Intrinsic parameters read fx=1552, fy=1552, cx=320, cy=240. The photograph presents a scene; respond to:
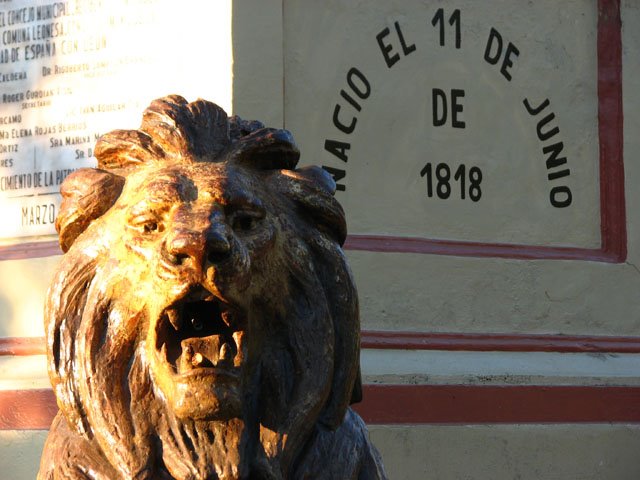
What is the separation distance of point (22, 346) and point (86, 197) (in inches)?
130

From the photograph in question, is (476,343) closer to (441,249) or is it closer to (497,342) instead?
(497,342)

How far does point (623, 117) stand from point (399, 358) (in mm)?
1770

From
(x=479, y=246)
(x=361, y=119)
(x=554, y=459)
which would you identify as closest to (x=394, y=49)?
(x=361, y=119)

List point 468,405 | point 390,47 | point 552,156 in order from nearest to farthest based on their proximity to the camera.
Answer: point 468,405
point 390,47
point 552,156

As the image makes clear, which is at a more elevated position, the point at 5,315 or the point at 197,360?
the point at 197,360

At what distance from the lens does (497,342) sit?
6820 mm

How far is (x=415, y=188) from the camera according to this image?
22.2 feet

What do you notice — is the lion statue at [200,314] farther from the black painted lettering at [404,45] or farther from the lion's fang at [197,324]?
the black painted lettering at [404,45]

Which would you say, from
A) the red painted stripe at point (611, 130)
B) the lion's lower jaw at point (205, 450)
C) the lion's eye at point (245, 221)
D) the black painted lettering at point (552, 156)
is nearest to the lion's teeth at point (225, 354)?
the lion's lower jaw at point (205, 450)

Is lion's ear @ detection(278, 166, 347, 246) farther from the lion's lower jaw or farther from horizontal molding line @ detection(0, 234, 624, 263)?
horizontal molding line @ detection(0, 234, 624, 263)

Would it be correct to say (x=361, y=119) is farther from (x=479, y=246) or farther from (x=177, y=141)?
(x=177, y=141)

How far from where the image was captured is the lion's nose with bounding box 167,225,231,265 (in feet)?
9.97

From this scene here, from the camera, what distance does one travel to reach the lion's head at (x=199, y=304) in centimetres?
310

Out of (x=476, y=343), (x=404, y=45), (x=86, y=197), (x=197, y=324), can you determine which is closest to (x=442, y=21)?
(x=404, y=45)
